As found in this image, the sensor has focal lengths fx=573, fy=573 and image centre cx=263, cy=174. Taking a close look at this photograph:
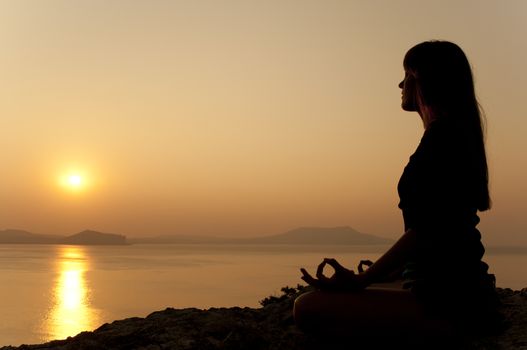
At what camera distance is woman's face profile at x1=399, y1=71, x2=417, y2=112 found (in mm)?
4273

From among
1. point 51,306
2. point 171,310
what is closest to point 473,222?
point 171,310

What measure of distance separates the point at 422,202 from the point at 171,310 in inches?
213

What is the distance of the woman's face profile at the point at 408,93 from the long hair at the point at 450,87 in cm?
7

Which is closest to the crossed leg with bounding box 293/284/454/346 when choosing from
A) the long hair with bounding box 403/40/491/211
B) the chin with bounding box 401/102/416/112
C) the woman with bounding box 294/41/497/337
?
the woman with bounding box 294/41/497/337

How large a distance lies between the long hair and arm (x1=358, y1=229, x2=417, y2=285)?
0.62m

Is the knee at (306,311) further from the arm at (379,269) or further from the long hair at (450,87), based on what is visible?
the long hair at (450,87)

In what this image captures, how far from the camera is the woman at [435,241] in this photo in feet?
12.6

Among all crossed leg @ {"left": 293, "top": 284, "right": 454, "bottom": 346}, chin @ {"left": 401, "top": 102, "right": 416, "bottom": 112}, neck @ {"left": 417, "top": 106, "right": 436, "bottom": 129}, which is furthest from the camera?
chin @ {"left": 401, "top": 102, "right": 416, "bottom": 112}

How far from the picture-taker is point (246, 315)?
802cm

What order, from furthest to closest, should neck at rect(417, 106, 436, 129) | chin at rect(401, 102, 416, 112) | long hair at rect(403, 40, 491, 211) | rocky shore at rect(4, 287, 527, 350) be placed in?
1. rocky shore at rect(4, 287, 527, 350)
2. chin at rect(401, 102, 416, 112)
3. neck at rect(417, 106, 436, 129)
4. long hair at rect(403, 40, 491, 211)

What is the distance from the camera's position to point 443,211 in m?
3.84

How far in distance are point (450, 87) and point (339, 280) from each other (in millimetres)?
1598

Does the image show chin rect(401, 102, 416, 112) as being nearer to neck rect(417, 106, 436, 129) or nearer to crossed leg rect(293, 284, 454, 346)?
neck rect(417, 106, 436, 129)

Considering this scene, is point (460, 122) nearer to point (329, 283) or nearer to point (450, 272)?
point (450, 272)
